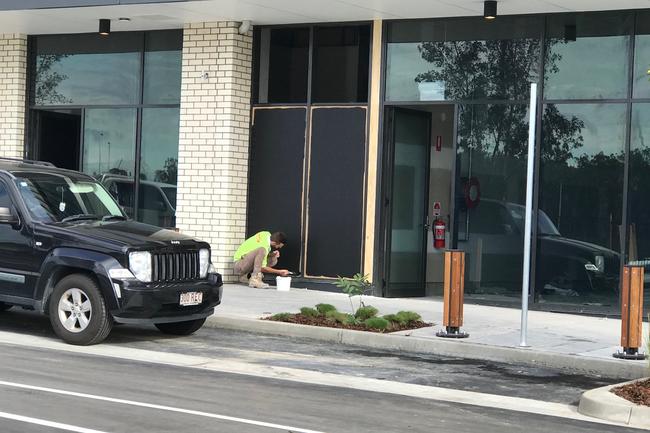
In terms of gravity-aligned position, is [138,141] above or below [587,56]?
below

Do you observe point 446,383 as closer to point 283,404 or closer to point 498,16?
point 283,404

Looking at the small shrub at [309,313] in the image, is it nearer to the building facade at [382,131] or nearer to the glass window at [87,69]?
the building facade at [382,131]

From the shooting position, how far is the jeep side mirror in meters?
12.4

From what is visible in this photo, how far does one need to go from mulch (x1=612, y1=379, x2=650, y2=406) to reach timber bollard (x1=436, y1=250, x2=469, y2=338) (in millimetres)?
3488

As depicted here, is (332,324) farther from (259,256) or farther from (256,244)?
(256,244)

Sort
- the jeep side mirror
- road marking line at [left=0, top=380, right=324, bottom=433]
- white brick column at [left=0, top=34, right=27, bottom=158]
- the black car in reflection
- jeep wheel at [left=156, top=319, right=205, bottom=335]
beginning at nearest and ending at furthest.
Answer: road marking line at [left=0, top=380, right=324, bottom=433] < the jeep side mirror < jeep wheel at [left=156, top=319, right=205, bottom=335] < the black car in reflection < white brick column at [left=0, top=34, right=27, bottom=158]

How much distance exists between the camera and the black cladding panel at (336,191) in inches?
707

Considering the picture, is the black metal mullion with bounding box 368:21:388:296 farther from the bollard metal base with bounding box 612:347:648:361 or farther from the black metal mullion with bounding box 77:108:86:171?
the black metal mullion with bounding box 77:108:86:171

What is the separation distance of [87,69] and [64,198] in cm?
870

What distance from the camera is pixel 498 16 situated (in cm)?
1688

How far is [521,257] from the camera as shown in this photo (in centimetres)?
1666

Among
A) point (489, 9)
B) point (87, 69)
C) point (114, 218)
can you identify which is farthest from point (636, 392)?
point (87, 69)

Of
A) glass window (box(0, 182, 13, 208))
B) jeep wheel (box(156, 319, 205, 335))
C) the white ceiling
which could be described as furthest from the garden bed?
the white ceiling

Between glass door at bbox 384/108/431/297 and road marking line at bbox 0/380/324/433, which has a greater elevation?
glass door at bbox 384/108/431/297
